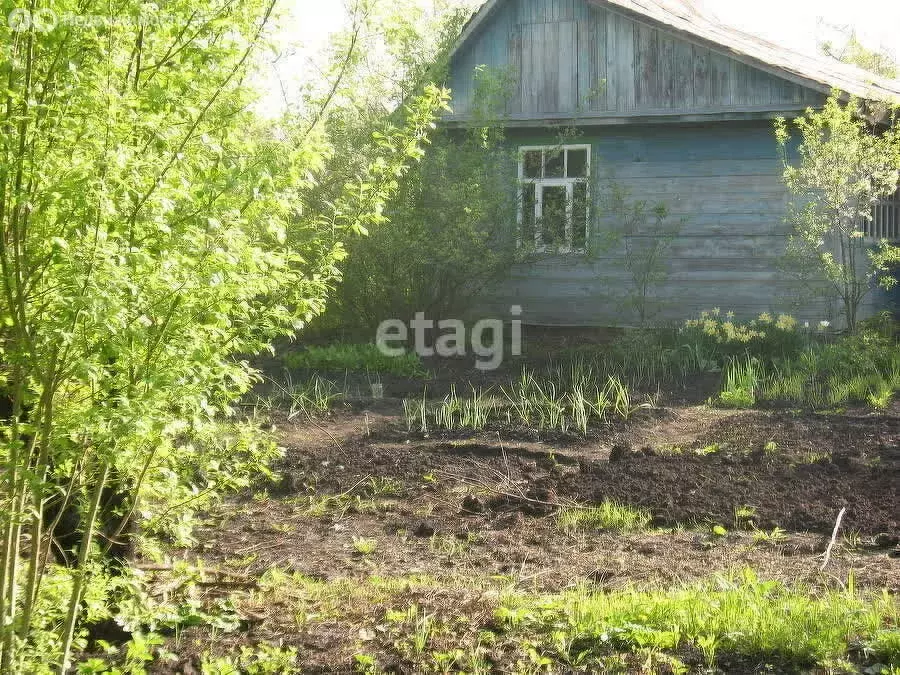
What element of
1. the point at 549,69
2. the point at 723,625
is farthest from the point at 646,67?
the point at 723,625

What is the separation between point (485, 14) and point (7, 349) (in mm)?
10257

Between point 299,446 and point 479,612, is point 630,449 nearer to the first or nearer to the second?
point 299,446

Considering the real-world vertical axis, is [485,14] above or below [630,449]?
above

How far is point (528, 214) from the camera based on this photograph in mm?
11602

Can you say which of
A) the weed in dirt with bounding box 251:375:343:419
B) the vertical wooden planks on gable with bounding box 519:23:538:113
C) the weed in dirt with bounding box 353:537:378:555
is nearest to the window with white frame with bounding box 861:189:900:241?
the vertical wooden planks on gable with bounding box 519:23:538:113

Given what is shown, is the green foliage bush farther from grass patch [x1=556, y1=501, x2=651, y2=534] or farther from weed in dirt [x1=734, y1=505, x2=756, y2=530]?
weed in dirt [x1=734, y1=505, x2=756, y2=530]

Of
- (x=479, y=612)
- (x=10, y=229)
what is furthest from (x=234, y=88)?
(x=479, y=612)

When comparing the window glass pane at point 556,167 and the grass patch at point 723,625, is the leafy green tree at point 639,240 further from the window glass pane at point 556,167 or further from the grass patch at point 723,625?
the grass patch at point 723,625

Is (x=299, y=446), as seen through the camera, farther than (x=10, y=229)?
Yes

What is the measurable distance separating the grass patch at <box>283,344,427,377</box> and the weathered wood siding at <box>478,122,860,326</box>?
2124 mm

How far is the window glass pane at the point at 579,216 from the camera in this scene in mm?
11336

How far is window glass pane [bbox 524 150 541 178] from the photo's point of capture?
1220 cm

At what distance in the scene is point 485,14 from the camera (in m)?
12.4

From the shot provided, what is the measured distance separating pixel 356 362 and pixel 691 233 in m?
4.54
